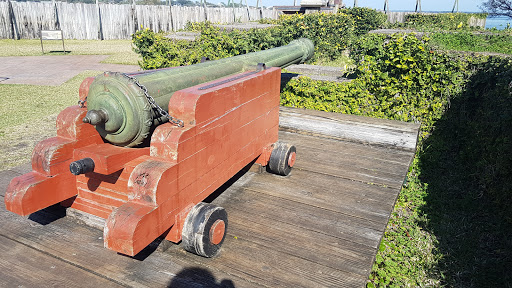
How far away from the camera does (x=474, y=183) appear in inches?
175

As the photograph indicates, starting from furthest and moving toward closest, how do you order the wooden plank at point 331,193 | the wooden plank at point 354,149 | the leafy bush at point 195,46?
the leafy bush at point 195,46 → the wooden plank at point 354,149 → the wooden plank at point 331,193

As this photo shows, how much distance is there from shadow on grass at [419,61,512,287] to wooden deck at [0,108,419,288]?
69cm

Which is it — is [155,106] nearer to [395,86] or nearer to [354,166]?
[354,166]

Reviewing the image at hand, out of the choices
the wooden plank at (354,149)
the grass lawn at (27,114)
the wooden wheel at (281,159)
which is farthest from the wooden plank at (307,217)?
the grass lawn at (27,114)

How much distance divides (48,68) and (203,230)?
1352 cm

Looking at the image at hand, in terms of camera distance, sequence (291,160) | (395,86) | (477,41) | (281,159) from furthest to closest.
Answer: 1. (477,41)
2. (395,86)
3. (291,160)
4. (281,159)

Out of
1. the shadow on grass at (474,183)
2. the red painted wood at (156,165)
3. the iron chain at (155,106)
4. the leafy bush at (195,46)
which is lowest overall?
the shadow on grass at (474,183)

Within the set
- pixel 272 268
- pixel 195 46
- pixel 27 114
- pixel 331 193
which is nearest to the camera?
pixel 272 268

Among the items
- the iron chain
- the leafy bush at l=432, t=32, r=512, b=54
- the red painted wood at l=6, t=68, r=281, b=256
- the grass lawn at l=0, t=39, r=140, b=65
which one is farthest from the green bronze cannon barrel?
the grass lawn at l=0, t=39, r=140, b=65

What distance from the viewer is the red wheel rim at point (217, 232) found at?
238cm

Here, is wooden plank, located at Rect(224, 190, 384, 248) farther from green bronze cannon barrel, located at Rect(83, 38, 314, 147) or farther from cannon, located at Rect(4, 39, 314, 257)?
green bronze cannon barrel, located at Rect(83, 38, 314, 147)

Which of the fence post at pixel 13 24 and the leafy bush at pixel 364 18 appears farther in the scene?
the fence post at pixel 13 24

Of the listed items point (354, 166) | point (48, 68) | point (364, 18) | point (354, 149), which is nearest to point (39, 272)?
point (354, 166)

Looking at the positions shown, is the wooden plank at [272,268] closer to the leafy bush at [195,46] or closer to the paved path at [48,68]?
the leafy bush at [195,46]
